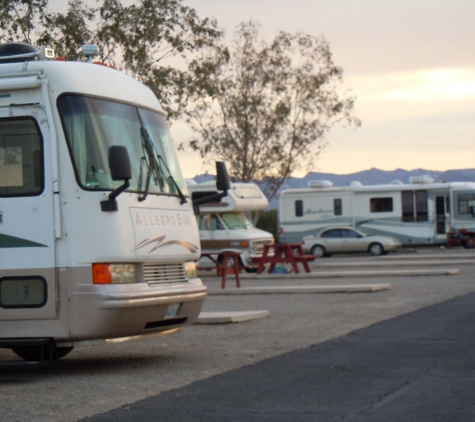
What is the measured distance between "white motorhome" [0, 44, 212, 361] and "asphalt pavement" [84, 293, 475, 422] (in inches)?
44.8

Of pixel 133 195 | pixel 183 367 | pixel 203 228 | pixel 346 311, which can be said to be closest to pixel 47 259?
pixel 133 195

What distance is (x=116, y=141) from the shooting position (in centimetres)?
907

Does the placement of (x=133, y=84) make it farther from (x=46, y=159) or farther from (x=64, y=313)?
(x=64, y=313)

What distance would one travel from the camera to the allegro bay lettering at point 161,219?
893cm

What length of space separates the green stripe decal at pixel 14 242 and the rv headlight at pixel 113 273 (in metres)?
0.60

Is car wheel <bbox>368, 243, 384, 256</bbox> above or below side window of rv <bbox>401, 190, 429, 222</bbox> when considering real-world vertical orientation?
below

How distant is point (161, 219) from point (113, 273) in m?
0.92

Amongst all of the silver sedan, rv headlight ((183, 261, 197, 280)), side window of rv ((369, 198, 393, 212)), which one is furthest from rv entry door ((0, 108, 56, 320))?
side window of rv ((369, 198, 393, 212))

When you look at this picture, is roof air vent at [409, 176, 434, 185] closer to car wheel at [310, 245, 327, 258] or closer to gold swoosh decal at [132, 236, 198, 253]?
car wheel at [310, 245, 327, 258]

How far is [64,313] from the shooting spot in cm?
851

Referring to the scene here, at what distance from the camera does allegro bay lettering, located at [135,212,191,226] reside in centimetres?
893

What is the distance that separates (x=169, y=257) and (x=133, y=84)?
1.97 meters

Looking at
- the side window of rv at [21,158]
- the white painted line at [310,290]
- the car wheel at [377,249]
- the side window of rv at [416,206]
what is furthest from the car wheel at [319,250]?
the side window of rv at [21,158]

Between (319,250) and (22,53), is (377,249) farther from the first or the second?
(22,53)
